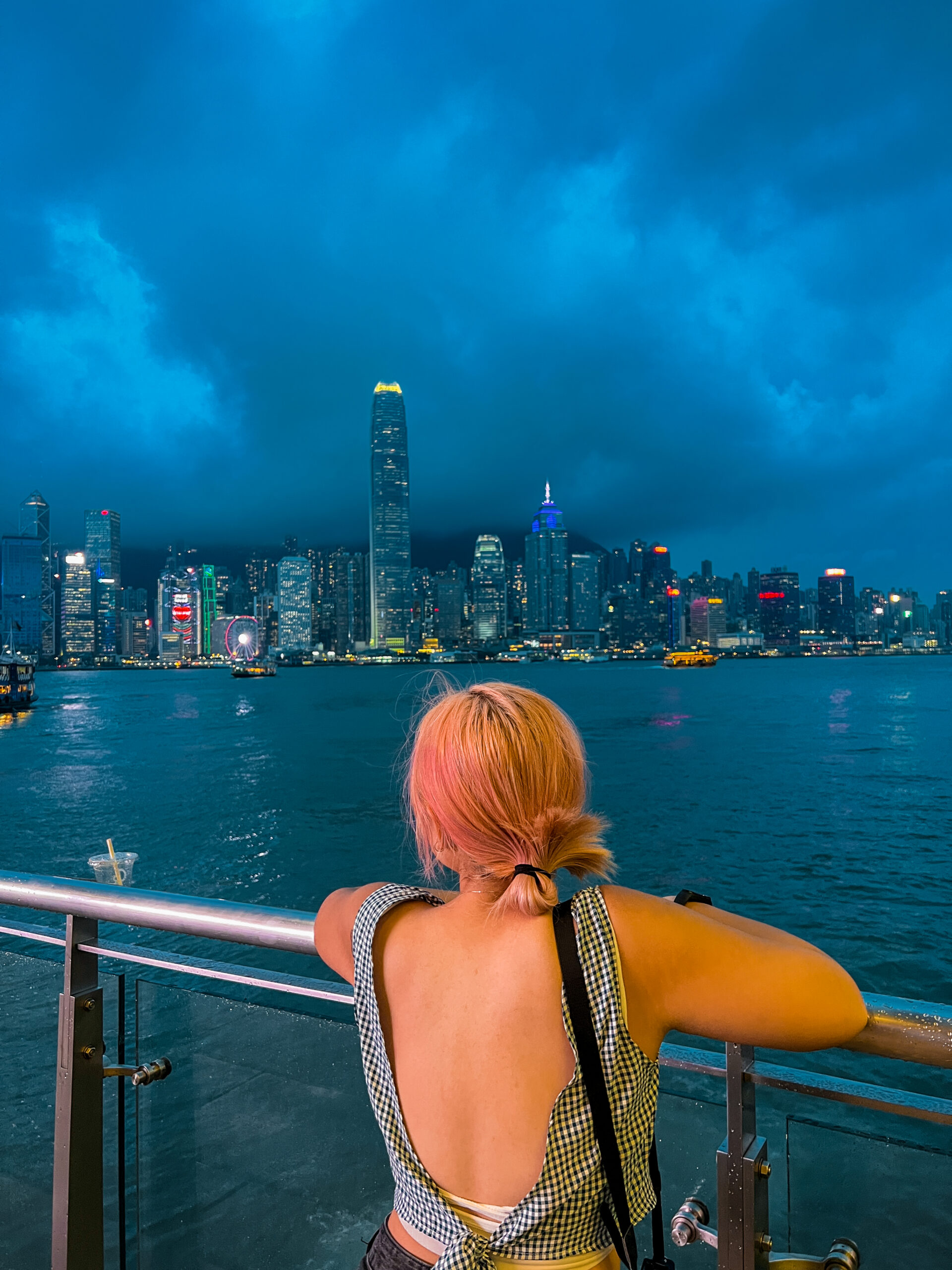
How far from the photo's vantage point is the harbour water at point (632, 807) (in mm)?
19516

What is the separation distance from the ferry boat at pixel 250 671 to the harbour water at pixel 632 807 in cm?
8591

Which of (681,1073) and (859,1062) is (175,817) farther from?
(681,1073)

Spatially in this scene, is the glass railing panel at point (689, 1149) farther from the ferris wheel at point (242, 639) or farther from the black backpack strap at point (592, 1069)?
the ferris wheel at point (242, 639)

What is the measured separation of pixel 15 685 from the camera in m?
81.8

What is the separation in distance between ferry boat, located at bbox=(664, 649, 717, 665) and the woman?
159m

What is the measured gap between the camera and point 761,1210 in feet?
4.69

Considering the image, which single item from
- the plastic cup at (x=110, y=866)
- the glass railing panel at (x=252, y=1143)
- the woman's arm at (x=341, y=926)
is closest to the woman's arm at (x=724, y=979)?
the woman's arm at (x=341, y=926)

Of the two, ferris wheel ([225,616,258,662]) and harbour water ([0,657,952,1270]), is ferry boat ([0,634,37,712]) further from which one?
ferris wheel ([225,616,258,662])

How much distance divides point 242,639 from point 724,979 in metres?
167

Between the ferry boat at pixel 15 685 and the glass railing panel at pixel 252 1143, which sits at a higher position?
the glass railing panel at pixel 252 1143

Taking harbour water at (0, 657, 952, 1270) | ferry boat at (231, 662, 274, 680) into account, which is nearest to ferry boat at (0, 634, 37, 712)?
harbour water at (0, 657, 952, 1270)

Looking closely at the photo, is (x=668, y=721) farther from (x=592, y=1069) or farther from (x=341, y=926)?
(x=592, y=1069)

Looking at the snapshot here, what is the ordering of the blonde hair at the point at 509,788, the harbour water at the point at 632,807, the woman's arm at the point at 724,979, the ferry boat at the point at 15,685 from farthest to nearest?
the ferry boat at the point at 15,685, the harbour water at the point at 632,807, the blonde hair at the point at 509,788, the woman's arm at the point at 724,979

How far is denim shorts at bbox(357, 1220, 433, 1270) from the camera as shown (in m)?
1.24
